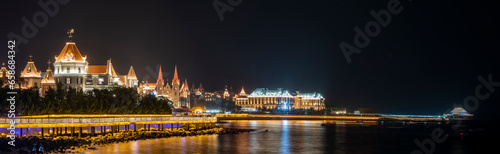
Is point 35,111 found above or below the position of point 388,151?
above

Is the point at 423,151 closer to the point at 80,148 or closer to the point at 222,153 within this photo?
the point at 222,153

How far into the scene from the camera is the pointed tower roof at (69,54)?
143875 mm

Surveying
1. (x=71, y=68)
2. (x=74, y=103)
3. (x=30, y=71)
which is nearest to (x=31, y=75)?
(x=30, y=71)

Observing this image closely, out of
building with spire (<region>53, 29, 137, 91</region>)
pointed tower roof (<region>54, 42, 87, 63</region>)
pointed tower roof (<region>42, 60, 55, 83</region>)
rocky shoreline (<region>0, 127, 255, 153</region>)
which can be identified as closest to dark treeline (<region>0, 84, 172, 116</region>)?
rocky shoreline (<region>0, 127, 255, 153</region>)

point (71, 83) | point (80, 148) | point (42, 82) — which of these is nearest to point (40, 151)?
point (80, 148)

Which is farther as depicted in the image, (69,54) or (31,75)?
(31,75)

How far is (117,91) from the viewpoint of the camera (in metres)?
122

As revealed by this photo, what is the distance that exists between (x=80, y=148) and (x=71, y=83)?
85628 mm

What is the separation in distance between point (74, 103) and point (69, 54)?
5540 centimetres

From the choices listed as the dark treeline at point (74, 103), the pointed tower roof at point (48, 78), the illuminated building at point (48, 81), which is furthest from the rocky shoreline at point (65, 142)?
the pointed tower roof at point (48, 78)

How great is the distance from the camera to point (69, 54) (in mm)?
144375

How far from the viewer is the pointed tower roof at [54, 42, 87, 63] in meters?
144

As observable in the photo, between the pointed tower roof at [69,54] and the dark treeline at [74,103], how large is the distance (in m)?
27.8

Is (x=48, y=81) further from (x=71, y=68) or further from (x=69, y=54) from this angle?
(x=69, y=54)
